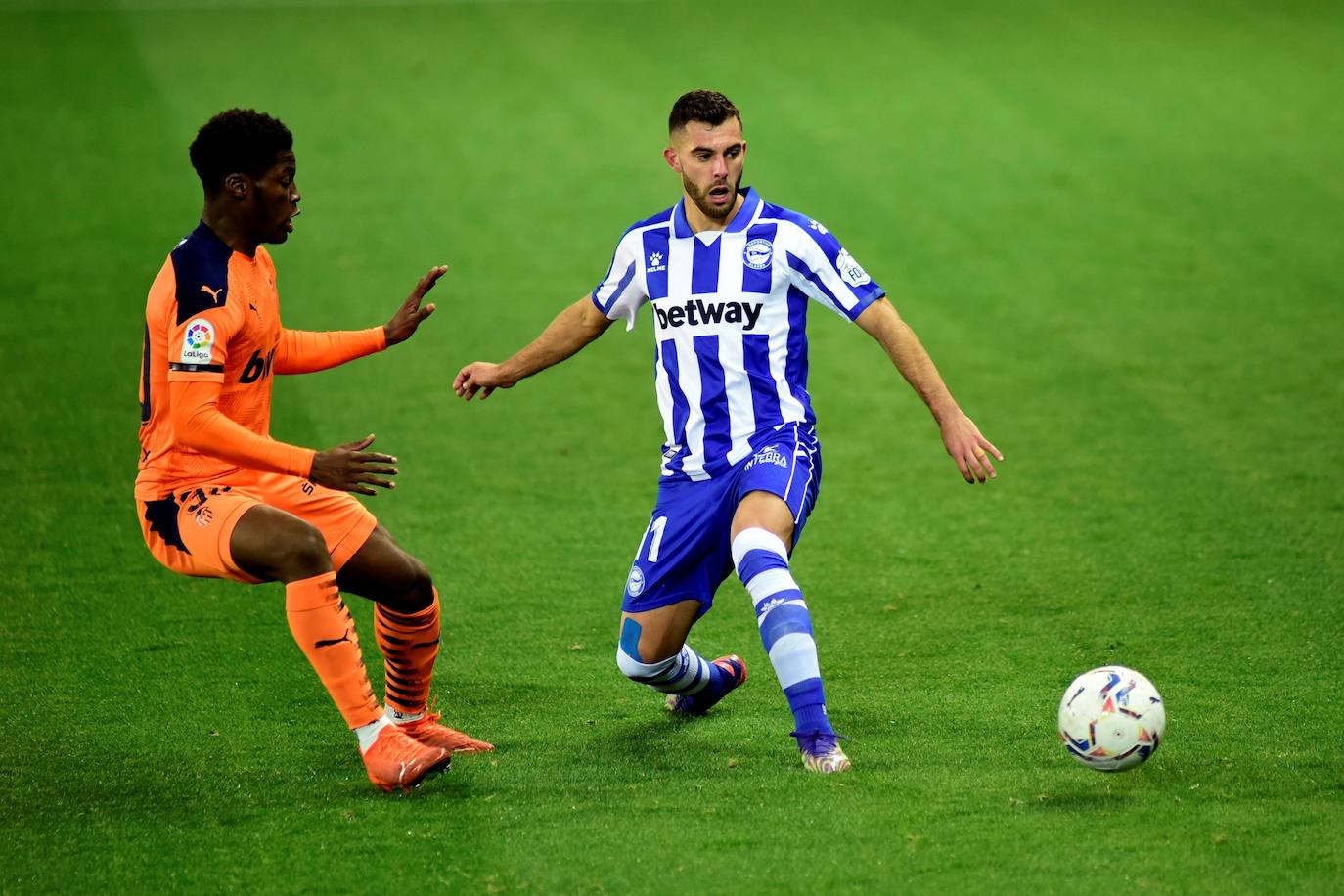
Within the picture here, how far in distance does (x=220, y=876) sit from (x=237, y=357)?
1622mm

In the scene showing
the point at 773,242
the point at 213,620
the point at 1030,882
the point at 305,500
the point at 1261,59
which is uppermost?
the point at 1261,59

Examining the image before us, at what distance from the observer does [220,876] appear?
443 cm

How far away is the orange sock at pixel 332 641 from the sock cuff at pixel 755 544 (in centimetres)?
121

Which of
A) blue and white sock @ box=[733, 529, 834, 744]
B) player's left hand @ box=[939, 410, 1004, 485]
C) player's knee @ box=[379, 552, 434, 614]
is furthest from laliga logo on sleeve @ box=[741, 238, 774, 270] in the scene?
player's knee @ box=[379, 552, 434, 614]

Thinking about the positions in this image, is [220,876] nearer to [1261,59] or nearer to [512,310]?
[512,310]

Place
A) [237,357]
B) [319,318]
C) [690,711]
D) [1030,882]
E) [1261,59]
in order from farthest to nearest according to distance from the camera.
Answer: [1261,59]
[319,318]
[690,711]
[237,357]
[1030,882]

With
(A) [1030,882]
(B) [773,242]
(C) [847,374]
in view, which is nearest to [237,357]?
(B) [773,242]

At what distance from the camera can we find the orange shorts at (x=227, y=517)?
196 inches

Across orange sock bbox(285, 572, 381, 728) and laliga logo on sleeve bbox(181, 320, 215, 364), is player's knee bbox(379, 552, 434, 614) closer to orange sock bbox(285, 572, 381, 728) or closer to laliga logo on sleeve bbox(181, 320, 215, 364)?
orange sock bbox(285, 572, 381, 728)

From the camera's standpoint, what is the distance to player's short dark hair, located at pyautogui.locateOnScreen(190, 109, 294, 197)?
5082mm

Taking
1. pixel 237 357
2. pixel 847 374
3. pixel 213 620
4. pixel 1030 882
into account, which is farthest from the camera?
pixel 847 374

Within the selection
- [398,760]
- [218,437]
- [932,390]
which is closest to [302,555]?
[218,437]

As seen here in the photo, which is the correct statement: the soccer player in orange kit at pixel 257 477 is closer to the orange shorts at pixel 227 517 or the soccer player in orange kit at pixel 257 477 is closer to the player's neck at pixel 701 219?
the orange shorts at pixel 227 517

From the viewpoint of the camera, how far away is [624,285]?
18.4 ft
